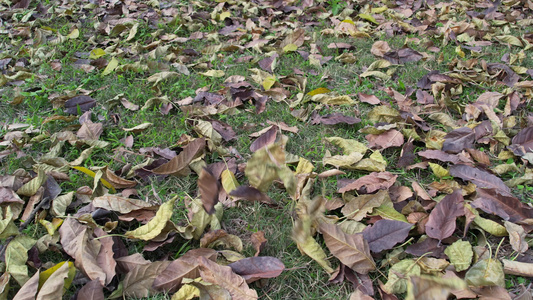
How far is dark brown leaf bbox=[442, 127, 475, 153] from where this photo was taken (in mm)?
1929

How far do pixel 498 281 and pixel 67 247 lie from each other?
1.52 m

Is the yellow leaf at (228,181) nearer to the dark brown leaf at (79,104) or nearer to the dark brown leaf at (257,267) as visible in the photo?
the dark brown leaf at (257,267)

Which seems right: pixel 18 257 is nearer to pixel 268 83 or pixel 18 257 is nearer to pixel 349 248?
pixel 349 248

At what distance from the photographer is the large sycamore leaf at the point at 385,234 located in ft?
4.75

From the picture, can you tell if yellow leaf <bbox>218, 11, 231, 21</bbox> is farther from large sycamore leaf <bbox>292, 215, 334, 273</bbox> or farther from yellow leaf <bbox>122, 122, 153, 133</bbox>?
large sycamore leaf <bbox>292, 215, 334, 273</bbox>

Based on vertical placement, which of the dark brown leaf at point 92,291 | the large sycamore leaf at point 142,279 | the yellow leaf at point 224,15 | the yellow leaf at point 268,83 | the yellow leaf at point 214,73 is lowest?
the large sycamore leaf at point 142,279

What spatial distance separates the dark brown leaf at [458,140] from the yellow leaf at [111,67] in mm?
2145

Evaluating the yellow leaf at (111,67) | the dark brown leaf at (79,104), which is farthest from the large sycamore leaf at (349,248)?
the yellow leaf at (111,67)

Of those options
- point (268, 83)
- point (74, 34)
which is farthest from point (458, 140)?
point (74, 34)

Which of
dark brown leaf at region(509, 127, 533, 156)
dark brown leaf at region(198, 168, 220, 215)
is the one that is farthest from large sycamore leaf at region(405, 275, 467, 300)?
dark brown leaf at region(509, 127, 533, 156)

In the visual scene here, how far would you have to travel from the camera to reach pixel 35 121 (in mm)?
2250

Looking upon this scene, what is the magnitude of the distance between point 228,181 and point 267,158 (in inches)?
18.3

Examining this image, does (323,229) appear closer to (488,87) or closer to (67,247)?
(67,247)

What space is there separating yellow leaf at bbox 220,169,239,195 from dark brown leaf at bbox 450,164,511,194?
3.20 ft
